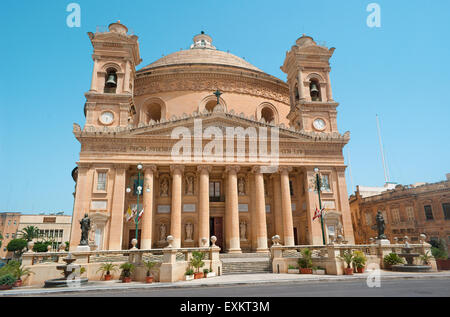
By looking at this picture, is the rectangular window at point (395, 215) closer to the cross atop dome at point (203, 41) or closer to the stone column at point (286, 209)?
the stone column at point (286, 209)

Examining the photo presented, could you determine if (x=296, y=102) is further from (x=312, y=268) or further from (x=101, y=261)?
(x=101, y=261)

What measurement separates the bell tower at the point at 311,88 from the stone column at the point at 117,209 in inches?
733

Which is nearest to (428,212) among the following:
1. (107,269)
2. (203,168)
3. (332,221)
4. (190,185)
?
(332,221)

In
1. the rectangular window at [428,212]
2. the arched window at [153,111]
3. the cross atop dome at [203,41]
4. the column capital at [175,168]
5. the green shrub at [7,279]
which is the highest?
the cross atop dome at [203,41]

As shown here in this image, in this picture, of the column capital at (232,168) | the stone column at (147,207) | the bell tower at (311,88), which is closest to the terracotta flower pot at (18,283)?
the stone column at (147,207)

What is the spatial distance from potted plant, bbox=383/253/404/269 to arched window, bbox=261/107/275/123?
73.6 ft

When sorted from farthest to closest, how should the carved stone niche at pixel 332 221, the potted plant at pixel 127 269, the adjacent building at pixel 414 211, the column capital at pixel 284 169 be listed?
the adjacent building at pixel 414 211
the column capital at pixel 284 169
the carved stone niche at pixel 332 221
the potted plant at pixel 127 269

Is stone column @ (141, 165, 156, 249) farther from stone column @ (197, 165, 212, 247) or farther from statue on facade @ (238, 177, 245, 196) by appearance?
statue on facade @ (238, 177, 245, 196)

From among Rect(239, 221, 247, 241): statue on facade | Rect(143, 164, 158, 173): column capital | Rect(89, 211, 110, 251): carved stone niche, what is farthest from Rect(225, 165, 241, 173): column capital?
Rect(89, 211, 110, 251): carved stone niche

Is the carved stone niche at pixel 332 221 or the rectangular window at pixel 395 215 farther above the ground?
the rectangular window at pixel 395 215

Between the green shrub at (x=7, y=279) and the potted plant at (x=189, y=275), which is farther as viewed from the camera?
the potted plant at (x=189, y=275)

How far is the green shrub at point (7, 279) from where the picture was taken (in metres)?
14.9

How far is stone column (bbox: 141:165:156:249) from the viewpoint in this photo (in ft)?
83.9
